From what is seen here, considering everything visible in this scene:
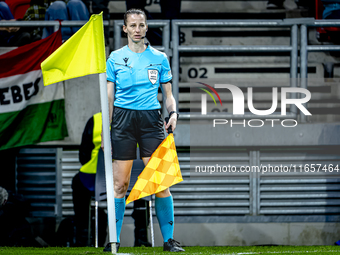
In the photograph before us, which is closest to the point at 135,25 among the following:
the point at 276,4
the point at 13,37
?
the point at 13,37

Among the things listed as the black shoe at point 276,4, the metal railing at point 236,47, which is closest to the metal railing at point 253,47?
the metal railing at point 236,47

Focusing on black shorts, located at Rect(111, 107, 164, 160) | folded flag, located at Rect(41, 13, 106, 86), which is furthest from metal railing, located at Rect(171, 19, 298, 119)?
folded flag, located at Rect(41, 13, 106, 86)

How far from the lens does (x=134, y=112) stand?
4391 mm

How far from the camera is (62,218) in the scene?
6.79 metres

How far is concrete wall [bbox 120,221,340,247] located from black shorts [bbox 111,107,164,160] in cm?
250

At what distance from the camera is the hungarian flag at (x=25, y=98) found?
6.53 m

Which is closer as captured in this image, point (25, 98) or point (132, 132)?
point (132, 132)

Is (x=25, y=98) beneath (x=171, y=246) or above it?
above

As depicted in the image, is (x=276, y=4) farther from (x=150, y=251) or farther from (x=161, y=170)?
(x=150, y=251)

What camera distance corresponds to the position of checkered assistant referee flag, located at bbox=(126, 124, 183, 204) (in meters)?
4.36

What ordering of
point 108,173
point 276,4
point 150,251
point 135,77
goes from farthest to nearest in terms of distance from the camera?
point 276,4 < point 150,251 < point 135,77 < point 108,173

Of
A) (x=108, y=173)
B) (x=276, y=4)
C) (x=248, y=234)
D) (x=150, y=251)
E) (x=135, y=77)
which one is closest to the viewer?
(x=108, y=173)

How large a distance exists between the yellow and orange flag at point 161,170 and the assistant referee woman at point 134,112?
76 mm

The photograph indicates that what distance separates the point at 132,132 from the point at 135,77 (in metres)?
0.50
